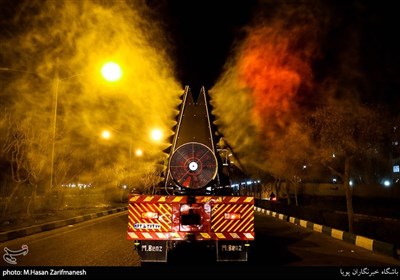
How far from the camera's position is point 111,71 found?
16453 mm

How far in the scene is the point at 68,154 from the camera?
28875mm

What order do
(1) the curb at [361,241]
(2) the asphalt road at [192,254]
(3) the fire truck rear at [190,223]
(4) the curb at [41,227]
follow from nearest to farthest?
1. (3) the fire truck rear at [190,223]
2. (2) the asphalt road at [192,254]
3. (1) the curb at [361,241]
4. (4) the curb at [41,227]

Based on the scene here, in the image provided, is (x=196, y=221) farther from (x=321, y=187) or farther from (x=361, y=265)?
(x=321, y=187)

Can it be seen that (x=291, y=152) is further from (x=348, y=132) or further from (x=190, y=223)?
(x=190, y=223)

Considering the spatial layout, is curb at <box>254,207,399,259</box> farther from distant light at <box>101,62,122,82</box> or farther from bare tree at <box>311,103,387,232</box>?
distant light at <box>101,62,122,82</box>

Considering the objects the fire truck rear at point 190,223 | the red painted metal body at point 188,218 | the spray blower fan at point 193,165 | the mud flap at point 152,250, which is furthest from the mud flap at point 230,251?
the spray blower fan at point 193,165

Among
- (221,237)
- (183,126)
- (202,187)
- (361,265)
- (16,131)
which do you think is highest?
(16,131)

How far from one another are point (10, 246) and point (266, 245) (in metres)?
7.50

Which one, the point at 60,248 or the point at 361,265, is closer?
the point at 361,265

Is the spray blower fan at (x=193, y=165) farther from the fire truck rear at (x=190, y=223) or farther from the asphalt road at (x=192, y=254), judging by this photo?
the asphalt road at (x=192, y=254)

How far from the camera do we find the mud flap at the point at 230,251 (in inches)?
348

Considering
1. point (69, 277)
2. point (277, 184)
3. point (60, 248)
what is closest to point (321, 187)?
point (277, 184)

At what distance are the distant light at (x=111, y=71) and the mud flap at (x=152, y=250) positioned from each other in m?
9.18

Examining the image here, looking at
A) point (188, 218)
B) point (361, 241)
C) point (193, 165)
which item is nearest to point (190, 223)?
point (188, 218)
